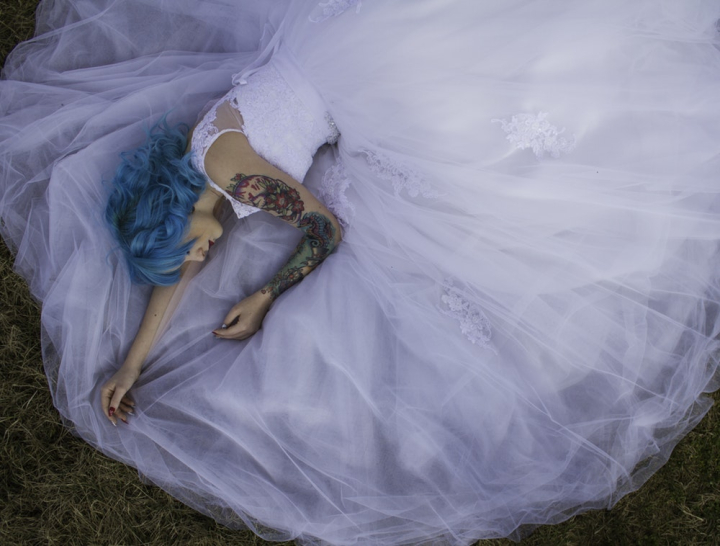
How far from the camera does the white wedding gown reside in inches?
77.2

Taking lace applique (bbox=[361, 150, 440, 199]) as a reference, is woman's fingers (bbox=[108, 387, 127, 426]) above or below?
below

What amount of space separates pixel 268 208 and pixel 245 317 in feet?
1.67

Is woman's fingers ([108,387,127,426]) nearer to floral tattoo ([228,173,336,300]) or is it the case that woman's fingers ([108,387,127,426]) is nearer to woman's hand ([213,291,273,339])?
woman's hand ([213,291,273,339])

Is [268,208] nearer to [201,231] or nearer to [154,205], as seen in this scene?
[201,231]

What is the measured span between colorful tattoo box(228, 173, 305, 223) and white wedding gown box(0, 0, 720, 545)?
0.72 ft

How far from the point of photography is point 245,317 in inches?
93.4

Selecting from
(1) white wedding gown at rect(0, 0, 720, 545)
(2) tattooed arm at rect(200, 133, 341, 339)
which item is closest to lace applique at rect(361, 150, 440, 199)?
(1) white wedding gown at rect(0, 0, 720, 545)

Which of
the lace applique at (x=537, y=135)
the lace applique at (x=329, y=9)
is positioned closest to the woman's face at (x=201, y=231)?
the lace applique at (x=329, y=9)

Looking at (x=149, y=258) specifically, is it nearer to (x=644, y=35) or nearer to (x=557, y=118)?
(x=557, y=118)

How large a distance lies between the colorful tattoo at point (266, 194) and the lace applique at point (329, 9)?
70 centimetres

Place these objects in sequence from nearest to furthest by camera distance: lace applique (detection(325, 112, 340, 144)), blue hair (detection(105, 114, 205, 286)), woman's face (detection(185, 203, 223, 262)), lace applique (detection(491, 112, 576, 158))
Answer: lace applique (detection(491, 112, 576, 158)) → blue hair (detection(105, 114, 205, 286)) → woman's face (detection(185, 203, 223, 262)) → lace applique (detection(325, 112, 340, 144))

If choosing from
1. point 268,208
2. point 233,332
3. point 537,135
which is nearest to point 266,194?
point 268,208

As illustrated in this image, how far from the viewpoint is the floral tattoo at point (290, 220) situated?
2133mm

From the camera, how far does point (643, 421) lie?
209 cm
